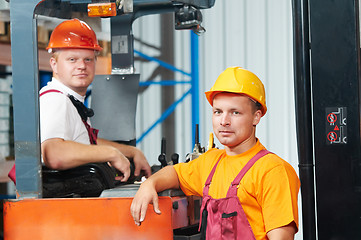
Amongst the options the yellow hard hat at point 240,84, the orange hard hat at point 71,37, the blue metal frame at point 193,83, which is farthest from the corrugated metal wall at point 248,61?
the yellow hard hat at point 240,84

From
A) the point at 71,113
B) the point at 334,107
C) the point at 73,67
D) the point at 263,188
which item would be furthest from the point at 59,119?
the point at 334,107

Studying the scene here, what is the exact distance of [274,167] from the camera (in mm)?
2590

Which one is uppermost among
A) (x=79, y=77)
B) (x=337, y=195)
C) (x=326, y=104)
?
(x=79, y=77)

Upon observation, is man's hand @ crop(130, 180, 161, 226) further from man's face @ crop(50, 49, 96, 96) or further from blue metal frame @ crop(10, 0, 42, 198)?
man's face @ crop(50, 49, 96, 96)

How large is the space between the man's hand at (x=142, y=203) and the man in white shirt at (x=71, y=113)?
2.37 ft

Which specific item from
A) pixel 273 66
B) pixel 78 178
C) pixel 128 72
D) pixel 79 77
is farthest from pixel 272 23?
pixel 78 178

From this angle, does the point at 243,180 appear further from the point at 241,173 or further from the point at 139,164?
the point at 139,164

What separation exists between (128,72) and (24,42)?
1.46m

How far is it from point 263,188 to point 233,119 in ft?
1.21

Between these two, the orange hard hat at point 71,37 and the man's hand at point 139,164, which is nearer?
the orange hard hat at point 71,37

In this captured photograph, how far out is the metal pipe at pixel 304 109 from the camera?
297 centimetres

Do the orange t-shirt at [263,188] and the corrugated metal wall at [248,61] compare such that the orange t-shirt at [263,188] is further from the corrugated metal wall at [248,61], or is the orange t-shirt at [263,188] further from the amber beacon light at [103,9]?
the corrugated metal wall at [248,61]

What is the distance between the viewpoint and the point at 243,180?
2.64m

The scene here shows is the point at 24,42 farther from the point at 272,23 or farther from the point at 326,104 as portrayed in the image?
the point at 272,23
